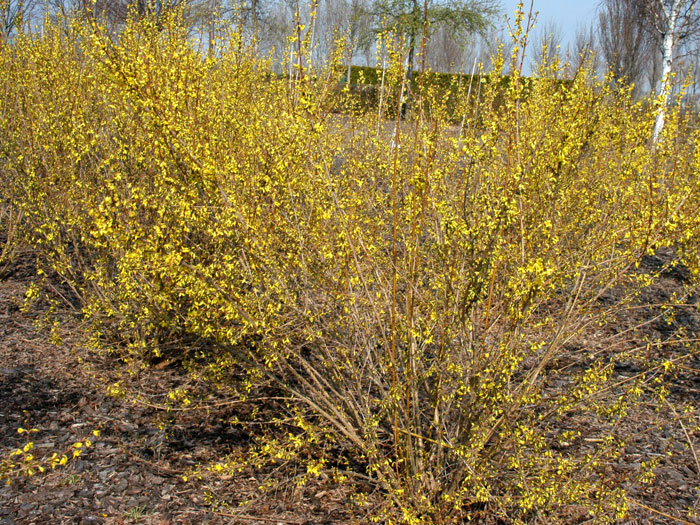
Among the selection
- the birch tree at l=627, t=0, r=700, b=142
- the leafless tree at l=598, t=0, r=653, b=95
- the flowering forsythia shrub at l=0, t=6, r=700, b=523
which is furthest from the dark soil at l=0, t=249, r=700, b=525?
the leafless tree at l=598, t=0, r=653, b=95

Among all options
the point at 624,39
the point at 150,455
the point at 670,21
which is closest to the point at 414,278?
the point at 150,455

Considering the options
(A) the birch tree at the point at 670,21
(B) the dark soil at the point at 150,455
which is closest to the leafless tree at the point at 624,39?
(A) the birch tree at the point at 670,21

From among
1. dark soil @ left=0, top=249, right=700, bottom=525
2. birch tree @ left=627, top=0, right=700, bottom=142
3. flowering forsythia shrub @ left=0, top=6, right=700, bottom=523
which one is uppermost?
birch tree @ left=627, top=0, right=700, bottom=142

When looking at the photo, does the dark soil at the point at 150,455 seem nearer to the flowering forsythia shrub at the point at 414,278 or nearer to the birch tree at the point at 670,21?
the flowering forsythia shrub at the point at 414,278

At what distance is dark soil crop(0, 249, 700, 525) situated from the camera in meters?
2.83

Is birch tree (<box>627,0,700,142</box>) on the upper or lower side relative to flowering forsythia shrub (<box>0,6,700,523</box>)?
upper

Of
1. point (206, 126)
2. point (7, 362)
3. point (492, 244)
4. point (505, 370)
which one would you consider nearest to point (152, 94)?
point (206, 126)

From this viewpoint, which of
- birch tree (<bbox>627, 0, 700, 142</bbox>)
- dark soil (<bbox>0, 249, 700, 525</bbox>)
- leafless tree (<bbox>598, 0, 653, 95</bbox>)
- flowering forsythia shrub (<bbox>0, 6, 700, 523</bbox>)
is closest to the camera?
flowering forsythia shrub (<bbox>0, 6, 700, 523</bbox>)

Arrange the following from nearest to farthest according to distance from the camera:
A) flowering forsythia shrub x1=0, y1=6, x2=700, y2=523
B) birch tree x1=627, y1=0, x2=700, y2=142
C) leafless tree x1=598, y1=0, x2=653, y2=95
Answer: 1. flowering forsythia shrub x1=0, y1=6, x2=700, y2=523
2. birch tree x1=627, y1=0, x2=700, y2=142
3. leafless tree x1=598, y1=0, x2=653, y2=95

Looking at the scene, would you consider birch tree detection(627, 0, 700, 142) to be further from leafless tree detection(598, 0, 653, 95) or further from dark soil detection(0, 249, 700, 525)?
dark soil detection(0, 249, 700, 525)

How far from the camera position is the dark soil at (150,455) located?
2.83 meters

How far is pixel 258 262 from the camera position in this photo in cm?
267

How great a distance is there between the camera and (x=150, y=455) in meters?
3.27

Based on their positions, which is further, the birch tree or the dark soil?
the birch tree
